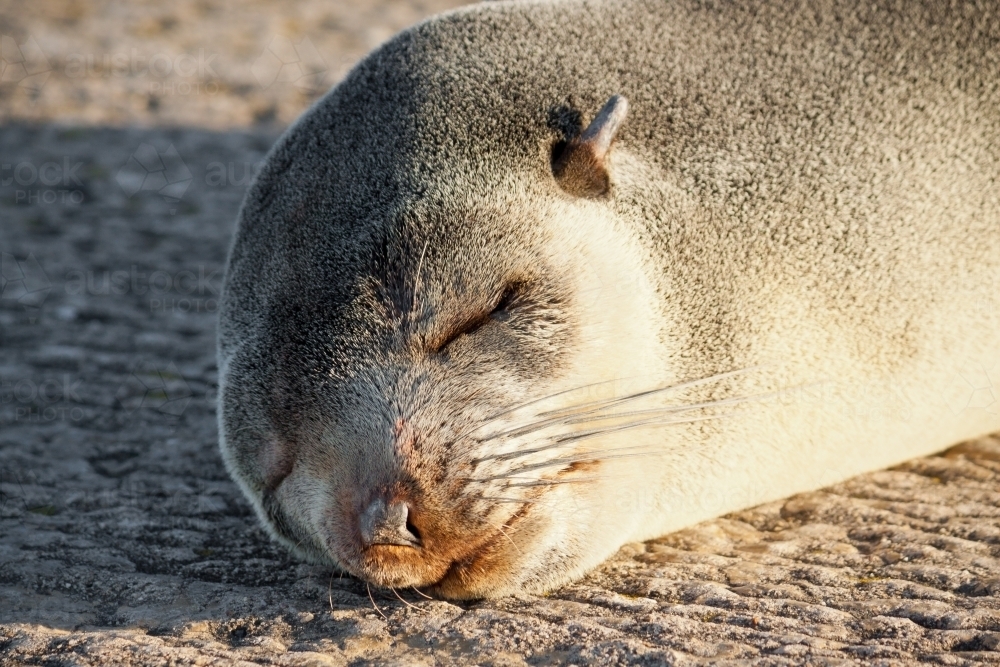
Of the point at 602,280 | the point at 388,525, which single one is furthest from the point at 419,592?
the point at 602,280

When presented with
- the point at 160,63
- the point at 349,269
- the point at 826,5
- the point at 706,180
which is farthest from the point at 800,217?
the point at 160,63

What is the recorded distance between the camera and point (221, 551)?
14.0 ft

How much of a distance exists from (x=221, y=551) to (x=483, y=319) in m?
1.48

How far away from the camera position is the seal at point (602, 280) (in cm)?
358

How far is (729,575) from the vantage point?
3.88m

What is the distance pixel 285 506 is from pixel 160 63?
688 cm

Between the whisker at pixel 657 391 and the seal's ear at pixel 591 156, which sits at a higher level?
the seal's ear at pixel 591 156

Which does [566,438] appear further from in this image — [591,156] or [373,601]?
[591,156]

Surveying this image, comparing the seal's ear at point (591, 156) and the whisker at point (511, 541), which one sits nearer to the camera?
the whisker at point (511, 541)

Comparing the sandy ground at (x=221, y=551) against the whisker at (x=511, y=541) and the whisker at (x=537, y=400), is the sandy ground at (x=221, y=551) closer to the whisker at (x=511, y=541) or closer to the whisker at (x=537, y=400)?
the whisker at (x=511, y=541)

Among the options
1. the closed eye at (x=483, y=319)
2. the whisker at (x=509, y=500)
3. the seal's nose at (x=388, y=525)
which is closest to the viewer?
the seal's nose at (x=388, y=525)

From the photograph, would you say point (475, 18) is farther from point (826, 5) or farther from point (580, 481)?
point (580, 481)

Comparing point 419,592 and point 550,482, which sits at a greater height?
point 550,482

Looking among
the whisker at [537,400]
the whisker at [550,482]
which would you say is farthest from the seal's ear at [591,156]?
the whisker at [550,482]
